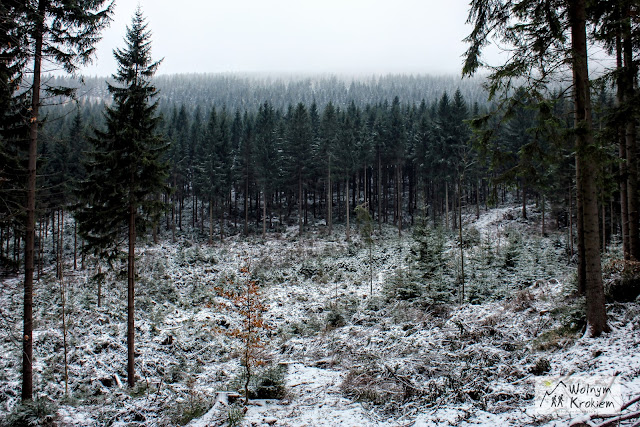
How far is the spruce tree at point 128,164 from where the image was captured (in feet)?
42.3

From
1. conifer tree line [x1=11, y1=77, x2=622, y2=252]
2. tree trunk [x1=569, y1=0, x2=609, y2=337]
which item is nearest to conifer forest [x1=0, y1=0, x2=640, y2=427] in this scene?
tree trunk [x1=569, y1=0, x2=609, y2=337]

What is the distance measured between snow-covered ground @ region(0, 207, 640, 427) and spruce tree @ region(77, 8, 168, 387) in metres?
2.90

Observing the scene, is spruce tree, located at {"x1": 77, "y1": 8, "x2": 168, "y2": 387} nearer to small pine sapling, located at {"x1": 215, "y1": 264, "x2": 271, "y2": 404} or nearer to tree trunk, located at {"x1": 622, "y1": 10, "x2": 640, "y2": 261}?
small pine sapling, located at {"x1": 215, "y1": 264, "x2": 271, "y2": 404}

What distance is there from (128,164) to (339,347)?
11.6 metres

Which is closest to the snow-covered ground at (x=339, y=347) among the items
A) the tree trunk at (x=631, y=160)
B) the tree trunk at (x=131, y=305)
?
the tree trunk at (x=131, y=305)

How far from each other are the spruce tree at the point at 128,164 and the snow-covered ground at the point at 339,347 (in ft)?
9.52

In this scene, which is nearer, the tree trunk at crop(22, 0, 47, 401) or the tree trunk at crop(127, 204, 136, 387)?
the tree trunk at crop(22, 0, 47, 401)

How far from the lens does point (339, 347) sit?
13.3 m

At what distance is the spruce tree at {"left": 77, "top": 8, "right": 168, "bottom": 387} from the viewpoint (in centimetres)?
1290

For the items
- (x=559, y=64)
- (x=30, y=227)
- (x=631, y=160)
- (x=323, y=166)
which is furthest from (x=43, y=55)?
(x=323, y=166)

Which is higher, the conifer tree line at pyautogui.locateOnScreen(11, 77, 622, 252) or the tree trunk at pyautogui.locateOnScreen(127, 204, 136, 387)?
the conifer tree line at pyautogui.locateOnScreen(11, 77, 622, 252)

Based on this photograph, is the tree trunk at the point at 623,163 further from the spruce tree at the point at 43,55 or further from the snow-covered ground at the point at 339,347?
the spruce tree at the point at 43,55

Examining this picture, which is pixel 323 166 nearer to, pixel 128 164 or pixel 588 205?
pixel 128 164

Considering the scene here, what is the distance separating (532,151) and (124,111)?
14736mm
